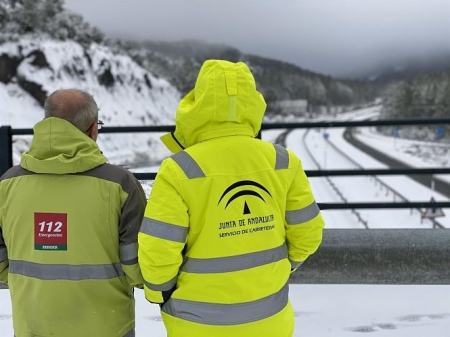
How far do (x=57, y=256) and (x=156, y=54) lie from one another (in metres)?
71.3

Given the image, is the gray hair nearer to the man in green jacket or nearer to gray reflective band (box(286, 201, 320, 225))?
the man in green jacket

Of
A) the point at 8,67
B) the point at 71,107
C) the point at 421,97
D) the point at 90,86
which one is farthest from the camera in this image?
the point at 421,97

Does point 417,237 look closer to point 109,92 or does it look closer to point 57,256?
point 57,256

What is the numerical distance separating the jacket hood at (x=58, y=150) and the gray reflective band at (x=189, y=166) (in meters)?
0.35

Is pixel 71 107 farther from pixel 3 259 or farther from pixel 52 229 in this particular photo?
pixel 3 259

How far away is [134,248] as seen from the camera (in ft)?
6.33

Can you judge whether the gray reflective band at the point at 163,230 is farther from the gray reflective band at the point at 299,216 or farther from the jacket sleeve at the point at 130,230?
the gray reflective band at the point at 299,216

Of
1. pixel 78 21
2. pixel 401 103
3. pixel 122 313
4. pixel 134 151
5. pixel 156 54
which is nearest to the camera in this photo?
pixel 122 313

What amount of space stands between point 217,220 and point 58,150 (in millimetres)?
702

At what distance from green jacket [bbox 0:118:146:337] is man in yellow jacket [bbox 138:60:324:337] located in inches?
6.5

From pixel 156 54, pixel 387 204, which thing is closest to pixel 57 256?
pixel 387 204

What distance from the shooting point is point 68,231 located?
6.13ft

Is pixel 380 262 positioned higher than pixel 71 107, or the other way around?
pixel 71 107

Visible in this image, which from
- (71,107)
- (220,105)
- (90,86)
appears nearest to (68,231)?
(71,107)
